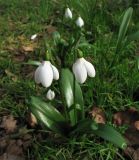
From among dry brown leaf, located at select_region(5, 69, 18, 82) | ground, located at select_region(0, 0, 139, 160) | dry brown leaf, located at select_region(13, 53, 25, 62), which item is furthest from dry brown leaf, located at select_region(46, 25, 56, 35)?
dry brown leaf, located at select_region(5, 69, 18, 82)

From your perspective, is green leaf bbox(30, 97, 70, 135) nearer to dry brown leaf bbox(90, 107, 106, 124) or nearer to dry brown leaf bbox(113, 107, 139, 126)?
dry brown leaf bbox(90, 107, 106, 124)

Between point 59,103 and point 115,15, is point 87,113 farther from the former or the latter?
point 115,15

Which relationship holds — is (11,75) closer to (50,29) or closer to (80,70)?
(50,29)

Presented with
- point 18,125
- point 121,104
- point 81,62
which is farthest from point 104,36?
point 81,62

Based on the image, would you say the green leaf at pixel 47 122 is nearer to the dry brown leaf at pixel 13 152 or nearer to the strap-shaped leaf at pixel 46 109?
the strap-shaped leaf at pixel 46 109

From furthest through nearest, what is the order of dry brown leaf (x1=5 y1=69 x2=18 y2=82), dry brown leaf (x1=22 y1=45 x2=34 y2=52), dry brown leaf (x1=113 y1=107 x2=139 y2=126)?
dry brown leaf (x1=22 y1=45 x2=34 y2=52) < dry brown leaf (x1=5 y1=69 x2=18 y2=82) < dry brown leaf (x1=113 y1=107 x2=139 y2=126)

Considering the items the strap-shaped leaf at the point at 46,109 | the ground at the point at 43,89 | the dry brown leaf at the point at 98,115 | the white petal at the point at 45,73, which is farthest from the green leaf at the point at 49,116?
the white petal at the point at 45,73
